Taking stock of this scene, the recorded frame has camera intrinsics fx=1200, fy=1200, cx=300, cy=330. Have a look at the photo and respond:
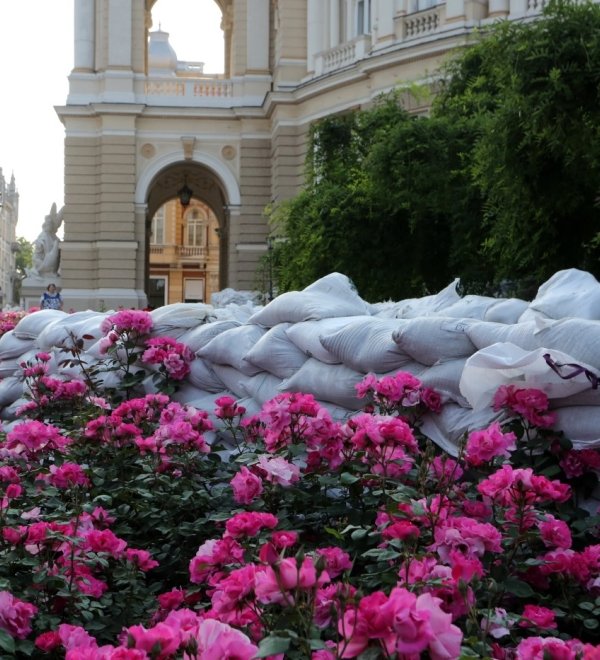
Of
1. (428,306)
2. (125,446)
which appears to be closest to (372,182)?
(428,306)

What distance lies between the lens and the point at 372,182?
13.4 m

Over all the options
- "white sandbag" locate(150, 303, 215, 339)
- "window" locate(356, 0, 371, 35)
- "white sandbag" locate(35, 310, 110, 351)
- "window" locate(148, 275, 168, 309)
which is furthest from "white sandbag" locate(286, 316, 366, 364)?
"window" locate(148, 275, 168, 309)

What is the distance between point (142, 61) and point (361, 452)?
27.2 m

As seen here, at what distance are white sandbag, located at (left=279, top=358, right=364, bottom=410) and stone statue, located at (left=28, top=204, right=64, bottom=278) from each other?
84.4 ft

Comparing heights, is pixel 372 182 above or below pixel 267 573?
above

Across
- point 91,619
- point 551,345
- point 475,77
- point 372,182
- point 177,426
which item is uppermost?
point 475,77

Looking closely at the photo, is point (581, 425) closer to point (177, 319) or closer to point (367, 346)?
point (367, 346)

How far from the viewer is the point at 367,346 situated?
4070mm

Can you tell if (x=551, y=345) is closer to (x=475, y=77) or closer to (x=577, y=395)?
(x=577, y=395)

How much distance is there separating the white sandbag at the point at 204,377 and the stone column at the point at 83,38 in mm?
24838

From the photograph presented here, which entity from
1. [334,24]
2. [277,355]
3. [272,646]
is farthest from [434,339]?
[334,24]

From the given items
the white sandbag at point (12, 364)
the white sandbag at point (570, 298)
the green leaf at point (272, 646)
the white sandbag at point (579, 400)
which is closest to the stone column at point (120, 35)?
the white sandbag at point (12, 364)

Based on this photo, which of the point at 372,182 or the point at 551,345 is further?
the point at 372,182

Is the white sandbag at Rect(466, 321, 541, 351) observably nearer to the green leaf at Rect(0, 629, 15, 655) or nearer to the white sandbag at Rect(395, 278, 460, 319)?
the white sandbag at Rect(395, 278, 460, 319)
